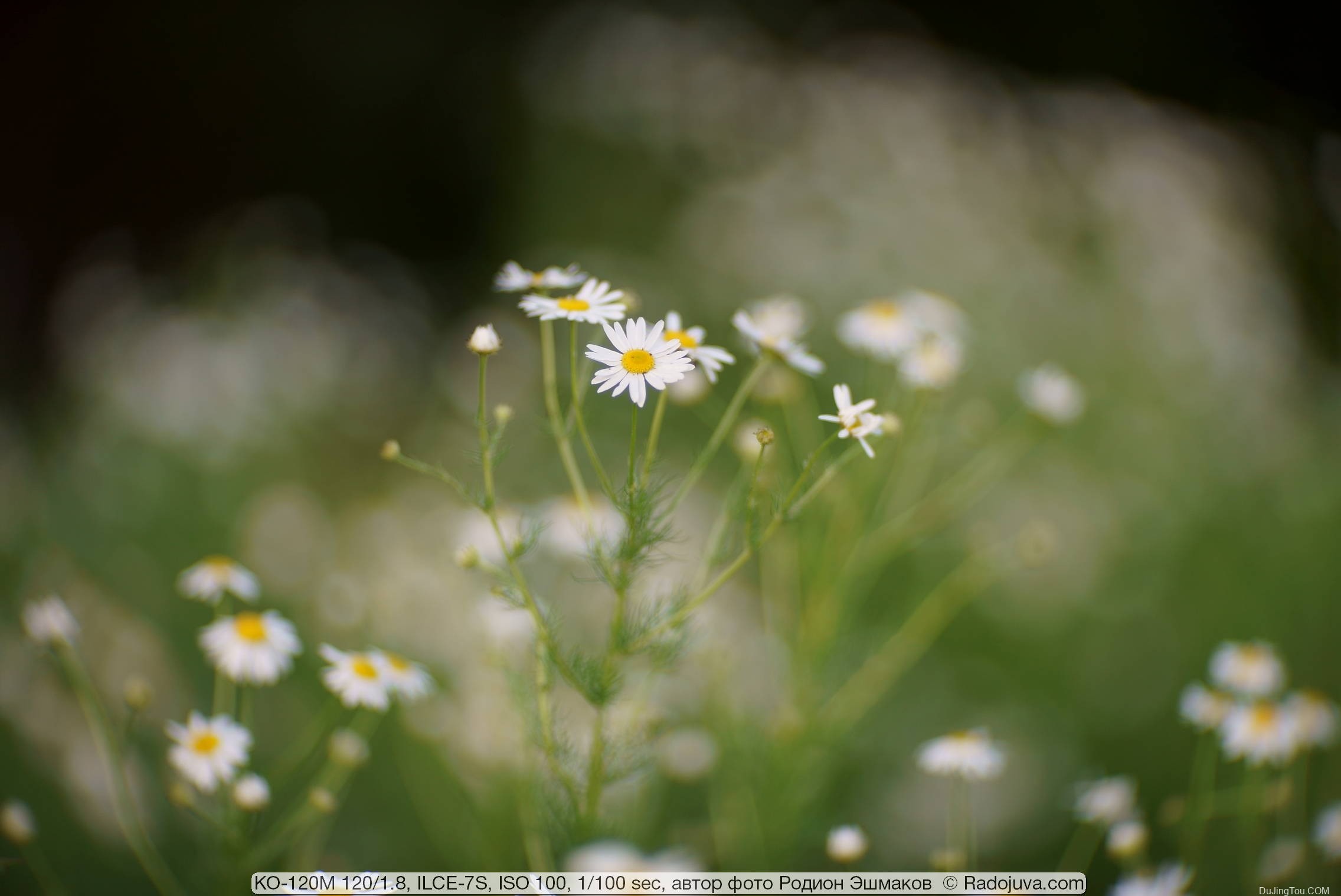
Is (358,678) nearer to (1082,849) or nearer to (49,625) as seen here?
(49,625)

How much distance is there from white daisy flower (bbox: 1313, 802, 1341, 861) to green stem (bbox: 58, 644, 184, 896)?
1.27 meters

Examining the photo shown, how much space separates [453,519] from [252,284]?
159 cm

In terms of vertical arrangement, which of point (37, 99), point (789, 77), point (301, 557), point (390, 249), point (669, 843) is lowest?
point (390, 249)

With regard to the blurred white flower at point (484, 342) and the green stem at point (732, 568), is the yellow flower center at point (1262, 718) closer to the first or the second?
the green stem at point (732, 568)

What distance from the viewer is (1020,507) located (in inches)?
93.9

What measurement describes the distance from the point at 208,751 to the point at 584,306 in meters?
0.57

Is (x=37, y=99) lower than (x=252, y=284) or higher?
higher

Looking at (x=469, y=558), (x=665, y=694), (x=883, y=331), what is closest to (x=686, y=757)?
(x=665, y=694)

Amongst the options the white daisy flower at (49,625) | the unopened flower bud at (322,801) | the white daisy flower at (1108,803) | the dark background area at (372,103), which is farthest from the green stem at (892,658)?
the dark background area at (372,103)

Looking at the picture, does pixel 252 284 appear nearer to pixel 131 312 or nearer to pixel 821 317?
pixel 131 312

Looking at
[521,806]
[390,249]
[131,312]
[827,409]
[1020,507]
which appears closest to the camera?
[521,806]

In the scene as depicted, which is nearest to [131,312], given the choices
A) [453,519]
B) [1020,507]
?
[453,519]

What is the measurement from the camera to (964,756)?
0.96 m

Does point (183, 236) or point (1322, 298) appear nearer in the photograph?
point (1322, 298)
